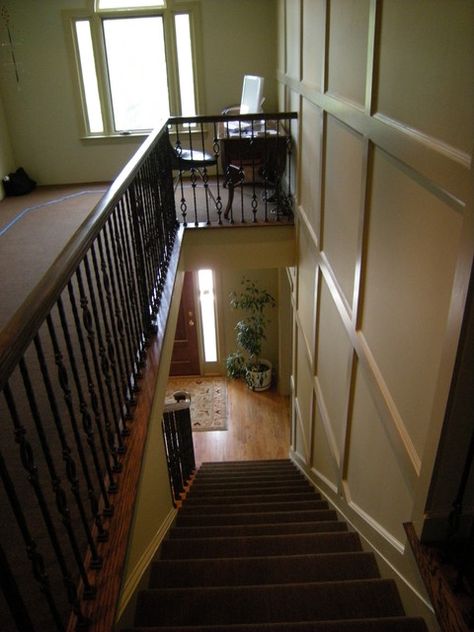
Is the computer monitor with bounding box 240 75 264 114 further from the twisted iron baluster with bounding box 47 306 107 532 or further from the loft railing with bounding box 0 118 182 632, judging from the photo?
the twisted iron baluster with bounding box 47 306 107 532

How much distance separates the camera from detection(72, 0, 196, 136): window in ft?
18.6

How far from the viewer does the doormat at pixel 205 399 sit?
6.92 m

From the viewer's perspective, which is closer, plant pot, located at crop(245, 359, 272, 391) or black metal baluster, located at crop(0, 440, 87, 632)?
black metal baluster, located at crop(0, 440, 87, 632)

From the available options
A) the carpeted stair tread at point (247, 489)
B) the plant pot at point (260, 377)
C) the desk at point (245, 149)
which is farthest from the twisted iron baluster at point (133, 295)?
the plant pot at point (260, 377)

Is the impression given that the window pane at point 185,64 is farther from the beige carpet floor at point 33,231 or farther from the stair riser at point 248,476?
the stair riser at point 248,476

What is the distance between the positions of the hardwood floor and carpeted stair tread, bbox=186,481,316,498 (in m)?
2.05

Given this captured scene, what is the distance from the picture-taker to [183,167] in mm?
4426

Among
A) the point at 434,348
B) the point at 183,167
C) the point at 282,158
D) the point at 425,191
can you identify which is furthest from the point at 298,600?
the point at 282,158

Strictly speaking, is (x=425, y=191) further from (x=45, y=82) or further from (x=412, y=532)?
(x=45, y=82)

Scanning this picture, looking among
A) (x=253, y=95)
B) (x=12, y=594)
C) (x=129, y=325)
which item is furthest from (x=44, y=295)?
(x=253, y=95)

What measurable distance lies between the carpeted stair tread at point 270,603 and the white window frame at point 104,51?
5513mm

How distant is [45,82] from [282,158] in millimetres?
3163

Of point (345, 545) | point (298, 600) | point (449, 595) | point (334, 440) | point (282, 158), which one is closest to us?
point (449, 595)

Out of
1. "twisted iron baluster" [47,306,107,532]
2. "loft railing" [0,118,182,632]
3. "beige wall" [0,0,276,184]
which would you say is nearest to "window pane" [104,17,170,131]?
"beige wall" [0,0,276,184]
